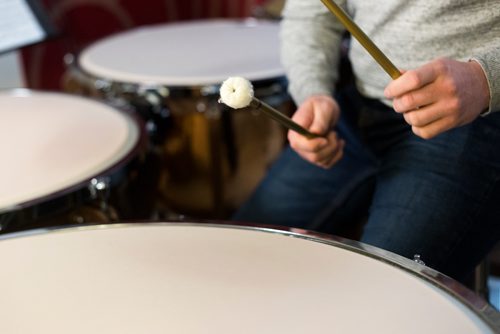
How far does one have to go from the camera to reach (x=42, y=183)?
0.79 meters

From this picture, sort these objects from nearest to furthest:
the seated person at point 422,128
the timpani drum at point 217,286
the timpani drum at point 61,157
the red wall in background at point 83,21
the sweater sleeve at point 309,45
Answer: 1. the timpani drum at point 217,286
2. the seated person at point 422,128
3. the timpani drum at point 61,157
4. the sweater sleeve at point 309,45
5. the red wall in background at point 83,21

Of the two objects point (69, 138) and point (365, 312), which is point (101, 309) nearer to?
point (365, 312)

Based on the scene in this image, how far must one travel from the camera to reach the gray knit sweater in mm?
737

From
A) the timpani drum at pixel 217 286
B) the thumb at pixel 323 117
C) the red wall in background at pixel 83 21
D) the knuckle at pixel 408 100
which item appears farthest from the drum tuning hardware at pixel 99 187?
the red wall in background at pixel 83 21

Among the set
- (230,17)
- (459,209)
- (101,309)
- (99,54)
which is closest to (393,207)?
(459,209)

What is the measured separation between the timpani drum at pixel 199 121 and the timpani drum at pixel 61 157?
0.08 meters

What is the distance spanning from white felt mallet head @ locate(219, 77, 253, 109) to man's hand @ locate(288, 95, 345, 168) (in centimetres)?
18

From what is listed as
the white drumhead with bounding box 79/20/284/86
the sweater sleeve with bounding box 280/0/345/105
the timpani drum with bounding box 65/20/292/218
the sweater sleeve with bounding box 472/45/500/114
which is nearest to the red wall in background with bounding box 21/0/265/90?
the white drumhead with bounding box 79/20/284/86

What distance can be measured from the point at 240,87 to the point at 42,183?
0.94ft

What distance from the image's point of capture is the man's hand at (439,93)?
2.06 feet

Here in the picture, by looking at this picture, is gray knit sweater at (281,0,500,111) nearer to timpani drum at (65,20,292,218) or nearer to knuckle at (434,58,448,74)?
knuckle at (434,58,448,74)

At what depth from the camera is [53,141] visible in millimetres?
902

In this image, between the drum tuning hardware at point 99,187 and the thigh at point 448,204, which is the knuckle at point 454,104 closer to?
the thigh at point 448,204

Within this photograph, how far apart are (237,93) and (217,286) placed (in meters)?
0.15
